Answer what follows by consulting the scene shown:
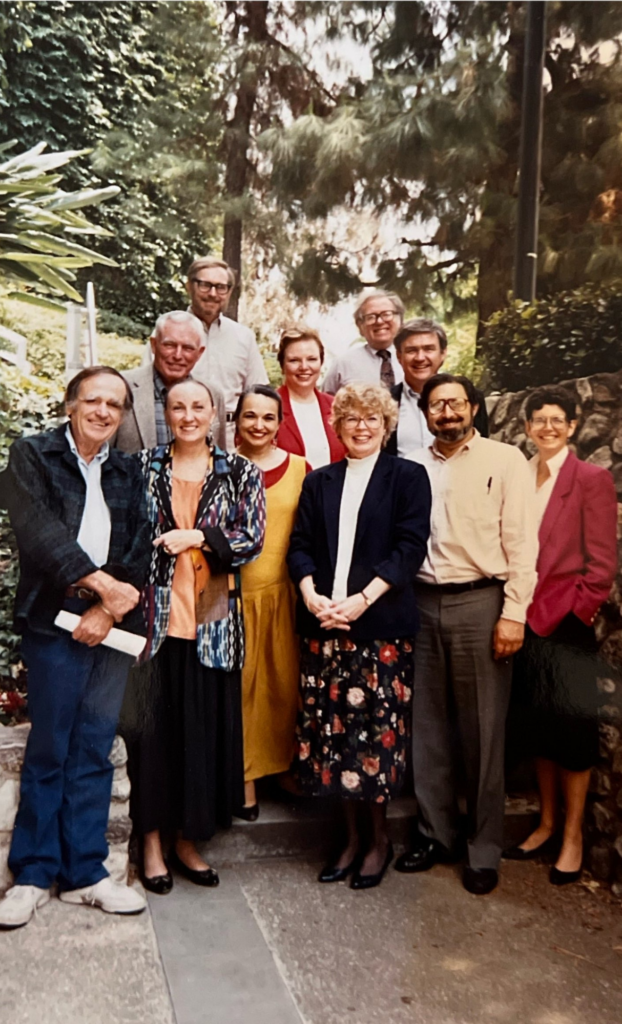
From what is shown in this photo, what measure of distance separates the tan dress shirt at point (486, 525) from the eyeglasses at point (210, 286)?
914 millimetres

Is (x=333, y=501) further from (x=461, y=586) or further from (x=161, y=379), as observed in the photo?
(x=161, y=379)

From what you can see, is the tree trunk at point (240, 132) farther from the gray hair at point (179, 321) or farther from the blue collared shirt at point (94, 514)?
the blue collared shirt at point (94, 514)

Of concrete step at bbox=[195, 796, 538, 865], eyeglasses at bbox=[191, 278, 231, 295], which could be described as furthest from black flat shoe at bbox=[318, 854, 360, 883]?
eyeglasses at bbox=[191, 278, 231, 295]

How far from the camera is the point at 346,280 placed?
9.98ft

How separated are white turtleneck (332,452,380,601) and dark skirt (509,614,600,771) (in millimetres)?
659

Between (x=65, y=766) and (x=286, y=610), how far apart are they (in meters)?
0.78

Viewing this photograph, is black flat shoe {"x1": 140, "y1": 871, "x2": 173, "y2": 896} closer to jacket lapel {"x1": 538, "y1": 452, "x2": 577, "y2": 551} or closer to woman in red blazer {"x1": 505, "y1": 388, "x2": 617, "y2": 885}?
woman in red blazer {"x1": 505, "y1": 388, "x2": 617, "y2": 885}

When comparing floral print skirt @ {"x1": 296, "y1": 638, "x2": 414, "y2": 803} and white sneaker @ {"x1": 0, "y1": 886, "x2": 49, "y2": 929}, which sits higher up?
floral print skirt @ {"x1": 296, "y1": 638, "x2": 414, "y2": 803}

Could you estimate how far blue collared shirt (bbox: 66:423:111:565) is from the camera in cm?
246

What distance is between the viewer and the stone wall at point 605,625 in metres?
2.73

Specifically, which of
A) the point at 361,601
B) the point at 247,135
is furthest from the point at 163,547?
the point at 247,135

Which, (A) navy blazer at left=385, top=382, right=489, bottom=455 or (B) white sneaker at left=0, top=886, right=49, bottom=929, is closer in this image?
(B) white sneaker at left=0, top=886, right=49, bottom=929

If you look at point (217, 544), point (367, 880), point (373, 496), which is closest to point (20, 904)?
point (367, 880)

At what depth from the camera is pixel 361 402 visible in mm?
2574
